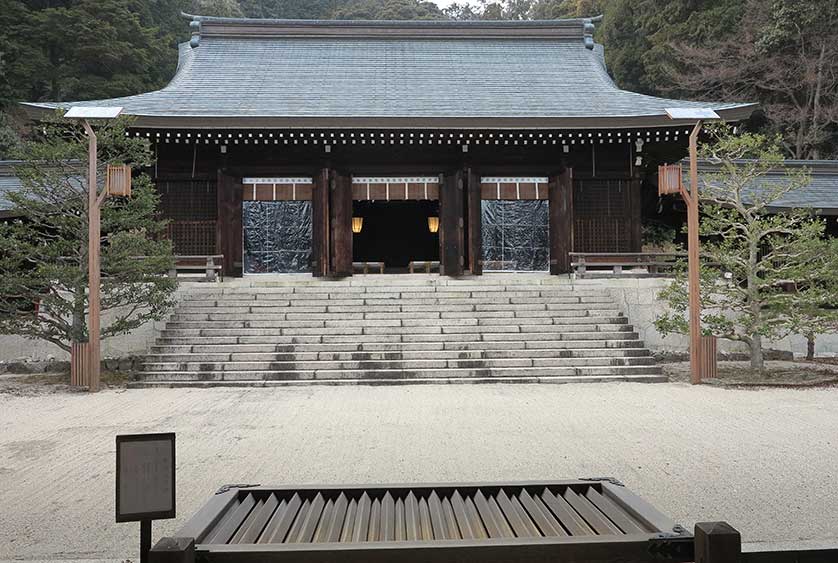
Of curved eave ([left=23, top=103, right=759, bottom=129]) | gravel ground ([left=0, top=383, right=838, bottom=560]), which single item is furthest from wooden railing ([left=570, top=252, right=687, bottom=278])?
gravel ground ([left=0, top=383, right=838, bottom=560])

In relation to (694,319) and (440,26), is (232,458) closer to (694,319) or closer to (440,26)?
(694,319)

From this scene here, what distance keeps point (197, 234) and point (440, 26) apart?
10.7 m

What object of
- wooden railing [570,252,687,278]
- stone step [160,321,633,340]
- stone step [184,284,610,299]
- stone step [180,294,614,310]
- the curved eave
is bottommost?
stone step [160,321,633,340]

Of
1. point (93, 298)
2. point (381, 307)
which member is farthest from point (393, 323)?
point (93, 298)

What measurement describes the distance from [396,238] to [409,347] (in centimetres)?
1212

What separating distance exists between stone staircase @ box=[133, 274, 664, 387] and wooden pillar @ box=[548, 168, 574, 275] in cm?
146

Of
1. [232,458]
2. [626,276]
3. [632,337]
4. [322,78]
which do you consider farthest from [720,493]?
[322,78]

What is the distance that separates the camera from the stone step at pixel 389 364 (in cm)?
958

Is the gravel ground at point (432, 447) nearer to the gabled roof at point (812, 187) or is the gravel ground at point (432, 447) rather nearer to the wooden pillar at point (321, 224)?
the wooden pillar at point (321, 224)

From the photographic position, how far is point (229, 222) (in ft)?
45.6

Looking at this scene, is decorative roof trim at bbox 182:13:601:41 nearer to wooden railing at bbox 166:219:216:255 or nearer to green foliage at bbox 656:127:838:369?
wooden railing at bbox 166:219:216:255

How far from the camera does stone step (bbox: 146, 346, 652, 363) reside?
32.3 ft

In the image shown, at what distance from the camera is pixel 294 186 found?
14258 mm

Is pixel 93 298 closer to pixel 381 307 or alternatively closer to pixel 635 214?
pixel 381 307
